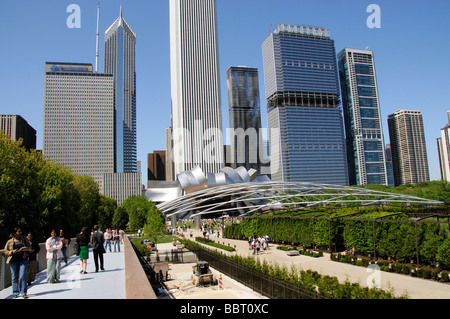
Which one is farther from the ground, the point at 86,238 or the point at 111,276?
the point at 86,238

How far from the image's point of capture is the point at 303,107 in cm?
16288

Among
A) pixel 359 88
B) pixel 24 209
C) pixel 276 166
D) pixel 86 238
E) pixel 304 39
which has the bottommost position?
pixel 86 238

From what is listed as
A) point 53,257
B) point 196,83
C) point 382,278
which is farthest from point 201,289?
point 196,83

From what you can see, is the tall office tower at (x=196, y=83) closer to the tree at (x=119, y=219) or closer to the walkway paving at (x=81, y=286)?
the tree at (x=119, y=219)

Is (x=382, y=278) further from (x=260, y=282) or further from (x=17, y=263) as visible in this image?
(x=17, y=263)

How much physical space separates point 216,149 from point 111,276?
144319 mm

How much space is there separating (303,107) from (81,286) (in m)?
162

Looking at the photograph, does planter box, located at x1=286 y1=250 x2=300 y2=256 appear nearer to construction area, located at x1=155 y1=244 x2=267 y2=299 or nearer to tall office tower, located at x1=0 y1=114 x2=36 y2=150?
construction area, located at x1=155 y1=244 x2=267 y2=299

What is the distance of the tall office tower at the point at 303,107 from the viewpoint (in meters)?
159

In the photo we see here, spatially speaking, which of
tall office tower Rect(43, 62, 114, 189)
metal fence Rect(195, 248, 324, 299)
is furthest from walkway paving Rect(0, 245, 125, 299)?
tall office tower Rect(43, 62, 114, 189)

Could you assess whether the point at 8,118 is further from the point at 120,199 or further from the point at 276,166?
the point at 276,166

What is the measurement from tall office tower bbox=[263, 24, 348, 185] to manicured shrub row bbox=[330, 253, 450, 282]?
135 metres
